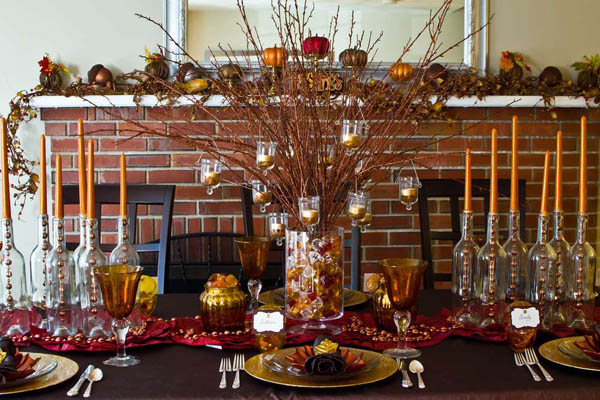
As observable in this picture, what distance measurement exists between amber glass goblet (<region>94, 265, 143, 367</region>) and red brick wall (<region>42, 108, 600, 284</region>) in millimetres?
1702

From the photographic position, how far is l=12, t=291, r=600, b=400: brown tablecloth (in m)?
1.14

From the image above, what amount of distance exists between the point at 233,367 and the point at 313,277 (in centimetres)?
29

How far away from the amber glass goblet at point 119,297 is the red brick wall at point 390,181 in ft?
5.59

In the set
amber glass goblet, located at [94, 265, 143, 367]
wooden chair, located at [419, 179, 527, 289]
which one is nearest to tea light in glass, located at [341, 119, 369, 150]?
amber glass goblet, located at [94, 265, 143, 367]

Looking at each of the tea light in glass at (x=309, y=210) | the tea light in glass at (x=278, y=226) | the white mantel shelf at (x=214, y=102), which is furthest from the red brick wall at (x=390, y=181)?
the tea light in glass at (x=309, y=210)

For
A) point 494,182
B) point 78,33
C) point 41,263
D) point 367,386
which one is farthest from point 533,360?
point 78,33

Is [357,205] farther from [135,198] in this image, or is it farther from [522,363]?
[135,198]

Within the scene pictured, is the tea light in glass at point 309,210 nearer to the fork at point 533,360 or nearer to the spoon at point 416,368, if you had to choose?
the spoon at point 416,368

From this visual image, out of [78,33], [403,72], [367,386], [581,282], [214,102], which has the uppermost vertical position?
[78,33]

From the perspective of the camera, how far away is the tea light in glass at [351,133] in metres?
1.46

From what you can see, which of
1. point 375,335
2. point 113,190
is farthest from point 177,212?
point 375,335

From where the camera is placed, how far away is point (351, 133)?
146 centimetres

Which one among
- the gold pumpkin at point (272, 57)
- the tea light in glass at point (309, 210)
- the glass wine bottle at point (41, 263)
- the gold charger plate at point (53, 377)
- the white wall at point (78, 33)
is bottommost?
the gold charger plate at point (53, 377)

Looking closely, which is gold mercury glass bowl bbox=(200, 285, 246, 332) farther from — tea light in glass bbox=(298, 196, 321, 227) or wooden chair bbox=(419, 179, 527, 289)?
wooden chair bbox=(419, 179, 527, 289)
